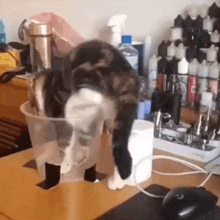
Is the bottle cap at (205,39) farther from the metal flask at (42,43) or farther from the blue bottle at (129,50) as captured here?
the metal flask at (42,43)

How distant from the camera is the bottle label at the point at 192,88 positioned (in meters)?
1.12

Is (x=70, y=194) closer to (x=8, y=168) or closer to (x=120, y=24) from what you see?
(x=8, y=168)

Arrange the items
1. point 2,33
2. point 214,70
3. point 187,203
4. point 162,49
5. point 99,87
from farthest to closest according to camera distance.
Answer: point 2,33, point 162,49, point 214,70, point 99,87, point 187,203

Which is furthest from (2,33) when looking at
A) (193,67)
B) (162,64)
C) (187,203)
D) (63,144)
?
(187,203)

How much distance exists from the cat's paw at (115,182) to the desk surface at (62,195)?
0.01 meters

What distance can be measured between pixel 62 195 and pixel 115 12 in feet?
2.89

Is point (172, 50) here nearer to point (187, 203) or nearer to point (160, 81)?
point (160, 81)

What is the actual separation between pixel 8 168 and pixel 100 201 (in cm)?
27

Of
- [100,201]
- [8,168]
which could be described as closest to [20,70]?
[8,168]

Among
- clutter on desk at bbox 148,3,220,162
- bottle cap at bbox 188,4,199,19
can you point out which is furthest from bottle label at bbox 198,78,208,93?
bottle cap at bbox 188,4,199,19

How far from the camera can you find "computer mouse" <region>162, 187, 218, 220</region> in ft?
1.97

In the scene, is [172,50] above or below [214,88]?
above

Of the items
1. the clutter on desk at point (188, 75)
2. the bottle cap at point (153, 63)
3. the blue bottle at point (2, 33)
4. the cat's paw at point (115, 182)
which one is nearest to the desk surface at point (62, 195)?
the cat's paw at point (115, 182)

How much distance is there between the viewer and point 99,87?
71 cm
